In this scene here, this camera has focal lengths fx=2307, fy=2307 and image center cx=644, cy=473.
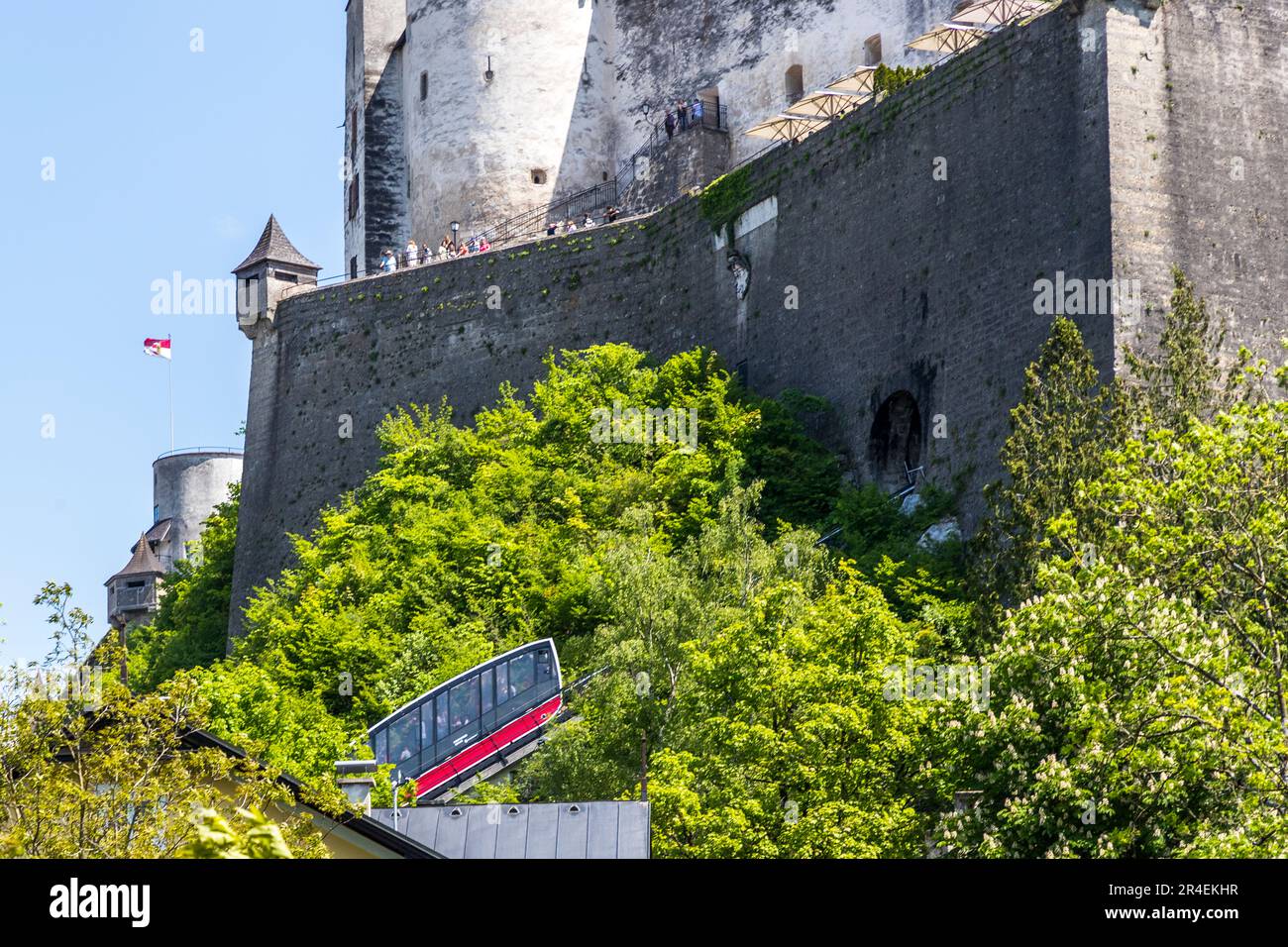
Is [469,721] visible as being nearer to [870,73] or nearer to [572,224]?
[870,73]

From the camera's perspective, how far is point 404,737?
1368 inches

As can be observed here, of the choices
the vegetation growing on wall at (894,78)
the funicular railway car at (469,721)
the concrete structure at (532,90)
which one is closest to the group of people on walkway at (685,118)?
the concrete structure at (532,90)

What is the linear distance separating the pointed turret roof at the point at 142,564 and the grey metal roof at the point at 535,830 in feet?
179

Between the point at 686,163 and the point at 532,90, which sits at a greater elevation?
the point at 532,90

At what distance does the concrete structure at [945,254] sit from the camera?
119 feet

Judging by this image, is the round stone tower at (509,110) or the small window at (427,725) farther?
the round stone tower at (509,110)

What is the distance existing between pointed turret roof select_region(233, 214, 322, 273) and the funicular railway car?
878 inches

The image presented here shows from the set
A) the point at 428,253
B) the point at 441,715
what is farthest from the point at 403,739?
the point at 428,253

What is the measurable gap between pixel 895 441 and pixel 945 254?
11.3 feet

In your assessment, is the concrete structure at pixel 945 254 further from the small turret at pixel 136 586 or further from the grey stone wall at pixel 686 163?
the small turret at pixel 136 586

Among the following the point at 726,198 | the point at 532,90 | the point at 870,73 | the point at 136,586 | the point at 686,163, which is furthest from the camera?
the point at 136,586
